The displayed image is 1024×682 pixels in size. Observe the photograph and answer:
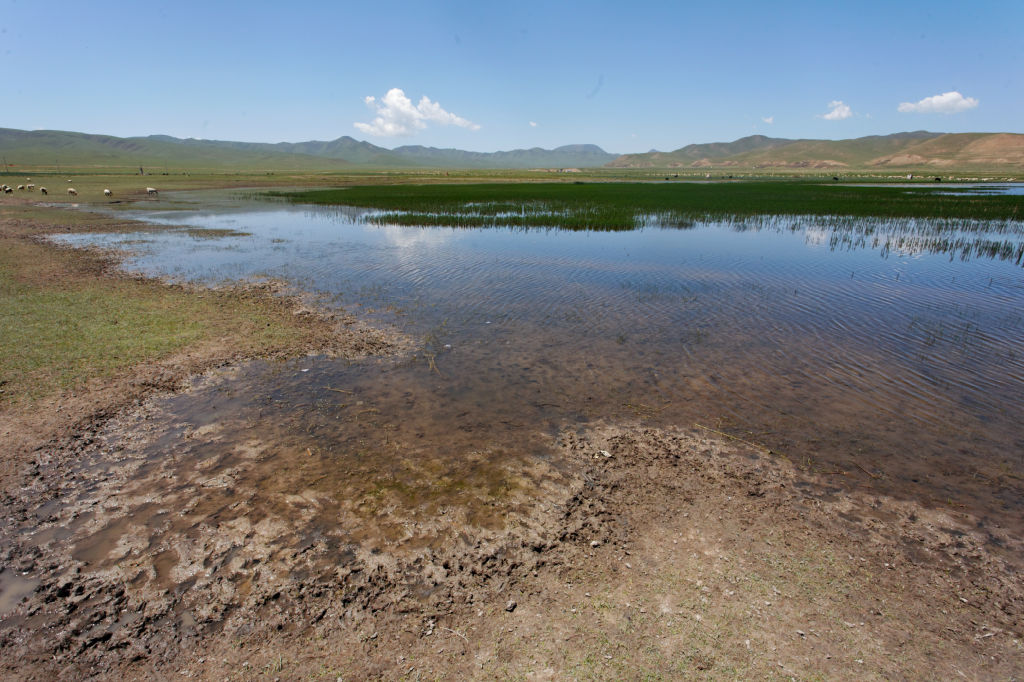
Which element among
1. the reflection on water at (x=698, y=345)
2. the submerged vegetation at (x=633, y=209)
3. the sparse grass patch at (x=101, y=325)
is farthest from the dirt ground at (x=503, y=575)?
the submerged vegetation at (x=633, y=209)

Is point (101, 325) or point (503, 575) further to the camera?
point (101, 325)

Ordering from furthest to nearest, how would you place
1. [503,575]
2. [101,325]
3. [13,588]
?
[101,325]
[503,575]
[13,588]

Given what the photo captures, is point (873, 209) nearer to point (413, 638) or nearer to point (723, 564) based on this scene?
point (723, 564)

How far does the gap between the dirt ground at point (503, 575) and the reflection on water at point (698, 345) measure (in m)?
1.15

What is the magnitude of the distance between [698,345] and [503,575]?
9.44m

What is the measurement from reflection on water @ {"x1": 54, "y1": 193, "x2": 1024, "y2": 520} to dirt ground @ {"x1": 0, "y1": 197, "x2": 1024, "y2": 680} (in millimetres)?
1152

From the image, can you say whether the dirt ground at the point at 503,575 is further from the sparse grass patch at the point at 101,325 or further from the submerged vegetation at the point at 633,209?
the submerged vegetation at the point at 633,209

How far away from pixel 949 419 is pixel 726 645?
7.95m

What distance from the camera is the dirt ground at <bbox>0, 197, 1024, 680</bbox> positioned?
14.9 ft

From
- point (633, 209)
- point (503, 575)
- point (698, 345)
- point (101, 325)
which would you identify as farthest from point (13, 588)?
point (633, 209)

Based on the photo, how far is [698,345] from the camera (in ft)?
42.4

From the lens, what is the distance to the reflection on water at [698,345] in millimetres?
8453

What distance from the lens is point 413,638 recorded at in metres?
4.77

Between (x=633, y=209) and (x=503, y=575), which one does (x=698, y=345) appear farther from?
(x=633, y=209)
